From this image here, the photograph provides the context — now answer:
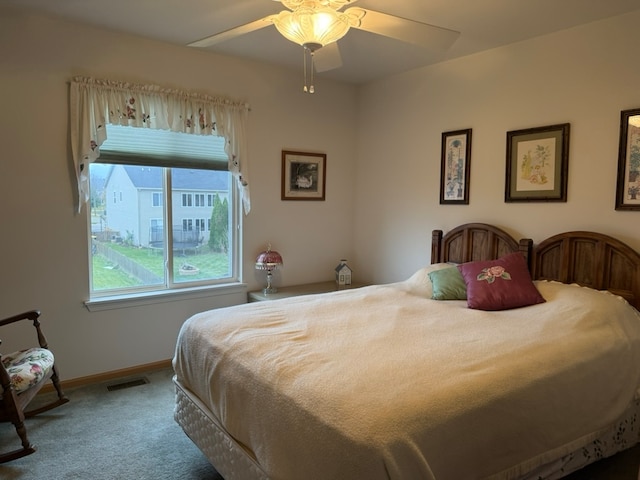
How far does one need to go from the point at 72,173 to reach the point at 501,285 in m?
3.10

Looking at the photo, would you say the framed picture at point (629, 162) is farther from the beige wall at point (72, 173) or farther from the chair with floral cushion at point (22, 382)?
the chair with floral cushion at point (22, 382)

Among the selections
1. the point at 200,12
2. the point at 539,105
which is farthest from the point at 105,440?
the point at 539,105

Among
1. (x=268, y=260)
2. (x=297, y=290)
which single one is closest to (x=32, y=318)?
(x=268, y=260)

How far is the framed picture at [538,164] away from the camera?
301 centimetres

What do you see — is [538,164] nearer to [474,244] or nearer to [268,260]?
[474,244]

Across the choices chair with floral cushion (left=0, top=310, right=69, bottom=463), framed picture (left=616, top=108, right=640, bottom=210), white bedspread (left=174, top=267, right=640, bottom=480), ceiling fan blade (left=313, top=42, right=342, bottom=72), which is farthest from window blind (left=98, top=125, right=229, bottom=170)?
framed picture (left=616, top=108, right=640, bottom=210)

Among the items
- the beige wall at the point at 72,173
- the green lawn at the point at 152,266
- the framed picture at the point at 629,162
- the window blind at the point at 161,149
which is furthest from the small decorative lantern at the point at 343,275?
the framed picture at the point at 629,162

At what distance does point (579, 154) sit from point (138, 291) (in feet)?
11.4

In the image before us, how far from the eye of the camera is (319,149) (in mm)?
4387

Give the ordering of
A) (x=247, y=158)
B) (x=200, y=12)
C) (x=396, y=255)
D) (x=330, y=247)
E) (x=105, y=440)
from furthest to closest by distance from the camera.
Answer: (x=330, y=247), (x=396, y=255), (x=247, y=158), (x=200, y=12), (x=105, y=440)

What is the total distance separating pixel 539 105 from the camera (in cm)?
312

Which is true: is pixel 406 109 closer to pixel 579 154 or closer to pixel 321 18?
pixel 579 154

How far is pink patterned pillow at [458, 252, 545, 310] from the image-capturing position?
273 cm

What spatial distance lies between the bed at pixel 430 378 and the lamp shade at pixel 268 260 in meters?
1.01
